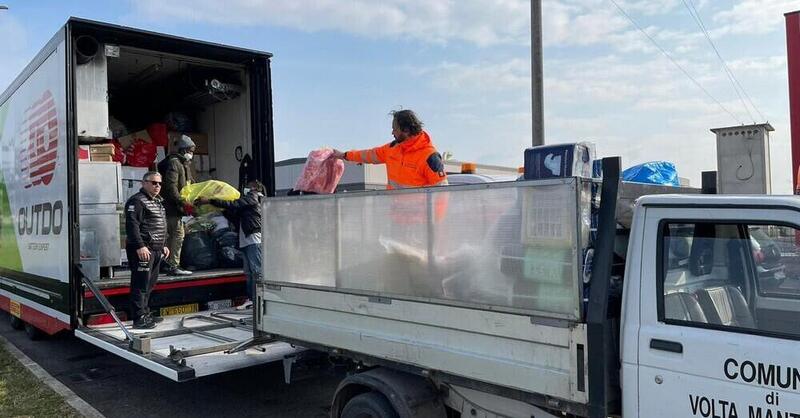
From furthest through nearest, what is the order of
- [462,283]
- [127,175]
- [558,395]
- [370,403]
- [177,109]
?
[177,109]
[127,175]
[370,403]
[462,283]
[558,395]

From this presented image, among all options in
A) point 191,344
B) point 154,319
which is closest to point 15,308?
point 154,319

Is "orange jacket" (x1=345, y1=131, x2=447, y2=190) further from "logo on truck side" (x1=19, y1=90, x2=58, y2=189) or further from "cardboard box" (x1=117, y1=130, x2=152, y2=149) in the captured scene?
"cardboard box" (x1=117, y1=130, x2=152, y2=149)

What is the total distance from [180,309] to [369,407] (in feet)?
12.3

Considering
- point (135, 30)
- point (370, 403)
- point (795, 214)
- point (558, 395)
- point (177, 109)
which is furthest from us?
point (177, 109)

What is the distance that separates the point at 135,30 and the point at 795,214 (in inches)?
235

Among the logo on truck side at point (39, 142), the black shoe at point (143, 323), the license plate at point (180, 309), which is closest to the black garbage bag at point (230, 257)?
the license plate at point (180, 309)

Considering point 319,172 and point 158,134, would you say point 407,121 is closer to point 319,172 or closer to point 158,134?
point 319,172

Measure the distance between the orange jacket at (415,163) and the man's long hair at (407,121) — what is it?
0.17ft

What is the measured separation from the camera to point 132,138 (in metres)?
8.49

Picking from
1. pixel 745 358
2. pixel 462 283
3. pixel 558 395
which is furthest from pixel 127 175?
pixel 745 358

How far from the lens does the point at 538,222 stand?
291cm

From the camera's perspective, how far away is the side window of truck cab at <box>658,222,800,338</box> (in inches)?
105

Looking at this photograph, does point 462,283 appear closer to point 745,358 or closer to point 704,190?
point 745,358

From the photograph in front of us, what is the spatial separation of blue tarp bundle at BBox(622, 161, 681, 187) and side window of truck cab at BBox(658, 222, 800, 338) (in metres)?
1.10
